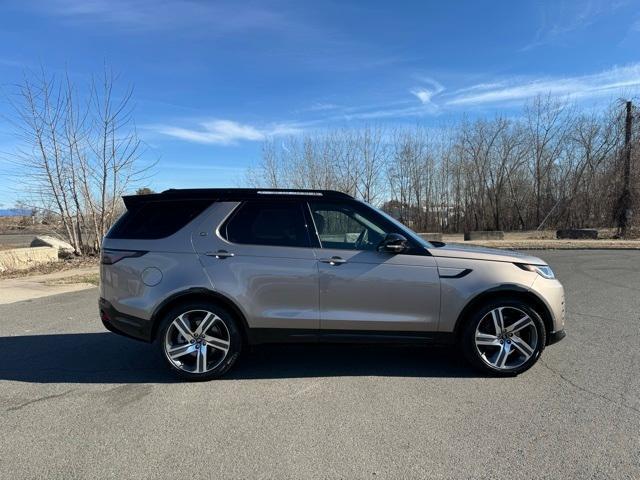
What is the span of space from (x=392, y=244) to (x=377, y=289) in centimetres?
45

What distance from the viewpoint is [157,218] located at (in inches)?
195

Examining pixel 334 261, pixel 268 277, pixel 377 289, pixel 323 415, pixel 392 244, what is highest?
pixel 392 244

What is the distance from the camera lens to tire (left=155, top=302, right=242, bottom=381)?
4727 millimetres

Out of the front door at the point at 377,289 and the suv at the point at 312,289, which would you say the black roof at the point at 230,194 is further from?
the front door at the point at 377,289

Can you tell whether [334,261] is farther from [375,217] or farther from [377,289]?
[375,217]

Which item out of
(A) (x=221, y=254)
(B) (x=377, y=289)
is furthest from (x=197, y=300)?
(B) (x=377, y=289)

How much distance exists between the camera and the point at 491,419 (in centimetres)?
382

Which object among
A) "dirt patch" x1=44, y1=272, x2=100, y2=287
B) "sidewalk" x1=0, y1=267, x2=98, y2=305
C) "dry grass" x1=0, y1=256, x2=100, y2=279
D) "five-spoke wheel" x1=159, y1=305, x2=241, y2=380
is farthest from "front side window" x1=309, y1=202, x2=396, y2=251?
"dry grass" x1=0, y1=256, x2=100, y2=279

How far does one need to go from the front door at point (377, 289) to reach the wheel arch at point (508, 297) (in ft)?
0.89

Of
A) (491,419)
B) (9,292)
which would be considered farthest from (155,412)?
(9,292)

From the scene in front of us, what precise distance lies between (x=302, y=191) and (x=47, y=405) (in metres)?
3.03

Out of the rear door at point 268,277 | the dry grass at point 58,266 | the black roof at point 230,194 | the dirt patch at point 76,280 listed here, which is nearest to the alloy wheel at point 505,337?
the rear door at point 268,277

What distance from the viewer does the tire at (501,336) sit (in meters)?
4.70

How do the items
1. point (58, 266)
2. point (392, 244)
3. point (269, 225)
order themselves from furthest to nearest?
1. point (58, 266)
2. point (269, 225)
3. point (392, 244)
